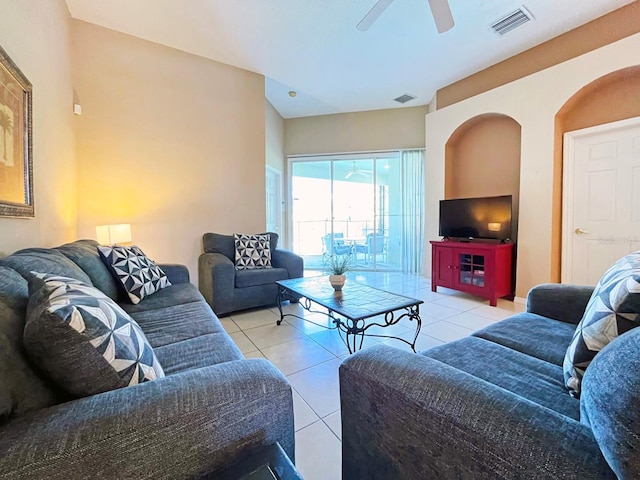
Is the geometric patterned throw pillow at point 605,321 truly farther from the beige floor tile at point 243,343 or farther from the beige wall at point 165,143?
the beige wall at point 165,143

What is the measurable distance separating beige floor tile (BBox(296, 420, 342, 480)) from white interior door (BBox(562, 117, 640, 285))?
3.32 m

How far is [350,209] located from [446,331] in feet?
11.6

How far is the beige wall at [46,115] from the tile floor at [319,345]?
1.59 m

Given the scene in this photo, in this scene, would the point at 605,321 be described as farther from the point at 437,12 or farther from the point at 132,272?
the point at 132,272

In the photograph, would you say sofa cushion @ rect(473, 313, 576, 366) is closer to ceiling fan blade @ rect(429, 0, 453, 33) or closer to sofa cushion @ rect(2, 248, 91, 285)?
sofa cushion @ rect(2, 248, 91, 285)

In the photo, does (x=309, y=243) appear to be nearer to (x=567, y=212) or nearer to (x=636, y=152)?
(x=567, y=212)

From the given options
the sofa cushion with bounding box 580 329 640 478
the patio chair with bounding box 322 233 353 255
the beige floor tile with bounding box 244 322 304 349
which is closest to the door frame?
the patio chair with bounding box 322 233 353 255

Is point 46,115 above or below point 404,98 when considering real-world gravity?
below

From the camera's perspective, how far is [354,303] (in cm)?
216

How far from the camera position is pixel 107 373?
2.47 ft

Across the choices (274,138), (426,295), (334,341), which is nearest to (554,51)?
(426,295)

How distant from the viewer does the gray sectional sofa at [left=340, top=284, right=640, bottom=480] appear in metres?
0.52

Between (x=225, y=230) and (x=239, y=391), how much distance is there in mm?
3316

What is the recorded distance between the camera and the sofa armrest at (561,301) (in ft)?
5.09
